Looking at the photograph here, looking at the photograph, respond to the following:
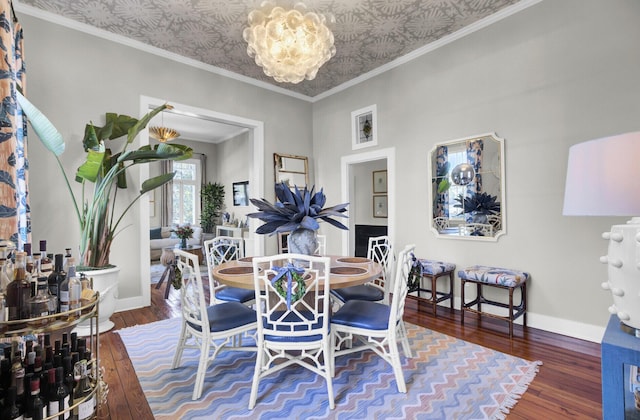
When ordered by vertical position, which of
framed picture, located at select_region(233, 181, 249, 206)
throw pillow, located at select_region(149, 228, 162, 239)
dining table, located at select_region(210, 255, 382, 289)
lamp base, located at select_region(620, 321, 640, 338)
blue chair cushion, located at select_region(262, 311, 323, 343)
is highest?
framed picture, located at select_region(233, 181, 249, 206)

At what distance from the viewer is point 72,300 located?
4.05 ft

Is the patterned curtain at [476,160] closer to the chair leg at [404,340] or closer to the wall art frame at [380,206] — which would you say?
the chair leg at [404,340]

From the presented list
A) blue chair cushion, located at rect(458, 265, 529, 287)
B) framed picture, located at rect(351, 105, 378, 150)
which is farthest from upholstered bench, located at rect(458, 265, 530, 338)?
framed picture, located at rect(351, 105, 378, 150)

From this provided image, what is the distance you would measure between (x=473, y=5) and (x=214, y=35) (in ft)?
9.21

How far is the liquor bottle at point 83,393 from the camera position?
49.6 inches

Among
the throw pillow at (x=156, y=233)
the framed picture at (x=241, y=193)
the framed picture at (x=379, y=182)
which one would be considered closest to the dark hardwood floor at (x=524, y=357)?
the framed picture at (x=379, y=182)

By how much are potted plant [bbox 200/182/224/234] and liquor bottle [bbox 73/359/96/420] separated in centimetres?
718

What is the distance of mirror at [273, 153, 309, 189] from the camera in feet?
16.9

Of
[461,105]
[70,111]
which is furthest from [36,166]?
[461,105]

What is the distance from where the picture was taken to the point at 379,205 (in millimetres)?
6352

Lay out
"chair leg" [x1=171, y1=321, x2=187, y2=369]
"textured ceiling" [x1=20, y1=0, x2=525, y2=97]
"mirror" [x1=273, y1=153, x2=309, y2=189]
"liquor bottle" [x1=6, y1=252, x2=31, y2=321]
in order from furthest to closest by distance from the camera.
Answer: "mirror" [x1=273, y1=153, x2=309, y2=189], "textured ceiling" [x1=20, y1=0, x2=525, y2=97], "chair leg" [x1=171, y1=321, x2=187, y2=369], "liquor bottle" [x1=6, y1=252, x2=31, y2=321]

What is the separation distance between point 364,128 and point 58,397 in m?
4.46

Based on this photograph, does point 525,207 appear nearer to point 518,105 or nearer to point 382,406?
point 518,105

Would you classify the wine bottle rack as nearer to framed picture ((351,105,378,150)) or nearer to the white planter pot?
the white planter pot
